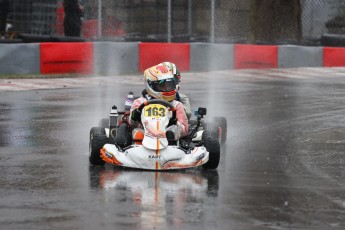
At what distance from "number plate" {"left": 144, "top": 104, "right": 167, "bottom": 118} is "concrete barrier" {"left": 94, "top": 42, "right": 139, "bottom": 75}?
1076 cm

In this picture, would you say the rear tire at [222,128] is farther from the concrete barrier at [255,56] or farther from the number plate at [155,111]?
the concrete barrier at [255,56]

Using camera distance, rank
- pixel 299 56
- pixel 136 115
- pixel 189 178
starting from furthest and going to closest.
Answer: pixel 299 56
pixel 136 115
pixel 189 178

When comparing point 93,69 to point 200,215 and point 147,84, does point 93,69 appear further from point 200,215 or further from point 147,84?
point 200,215

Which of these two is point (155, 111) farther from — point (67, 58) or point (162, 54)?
point (162, 54)

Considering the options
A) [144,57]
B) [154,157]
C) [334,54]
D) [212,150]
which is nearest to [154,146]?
[154,157]

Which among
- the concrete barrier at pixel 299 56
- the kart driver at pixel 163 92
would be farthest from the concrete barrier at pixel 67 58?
the kart driver at pixel 163 92

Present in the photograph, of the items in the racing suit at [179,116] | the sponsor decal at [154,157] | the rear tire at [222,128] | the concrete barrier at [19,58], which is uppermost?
the concrete barrier at [19,58]

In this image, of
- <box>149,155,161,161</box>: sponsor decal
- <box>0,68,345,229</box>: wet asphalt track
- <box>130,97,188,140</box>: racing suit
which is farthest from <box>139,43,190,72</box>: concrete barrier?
<box>149,155,161,161</box>: sponsor decal

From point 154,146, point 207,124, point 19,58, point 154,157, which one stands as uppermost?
point 19,58

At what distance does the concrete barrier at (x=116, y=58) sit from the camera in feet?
68.5

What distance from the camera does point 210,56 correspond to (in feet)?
71.2

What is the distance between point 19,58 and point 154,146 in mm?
11056

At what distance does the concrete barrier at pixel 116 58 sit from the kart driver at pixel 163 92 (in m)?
10.3

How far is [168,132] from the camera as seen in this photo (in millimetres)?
9961
